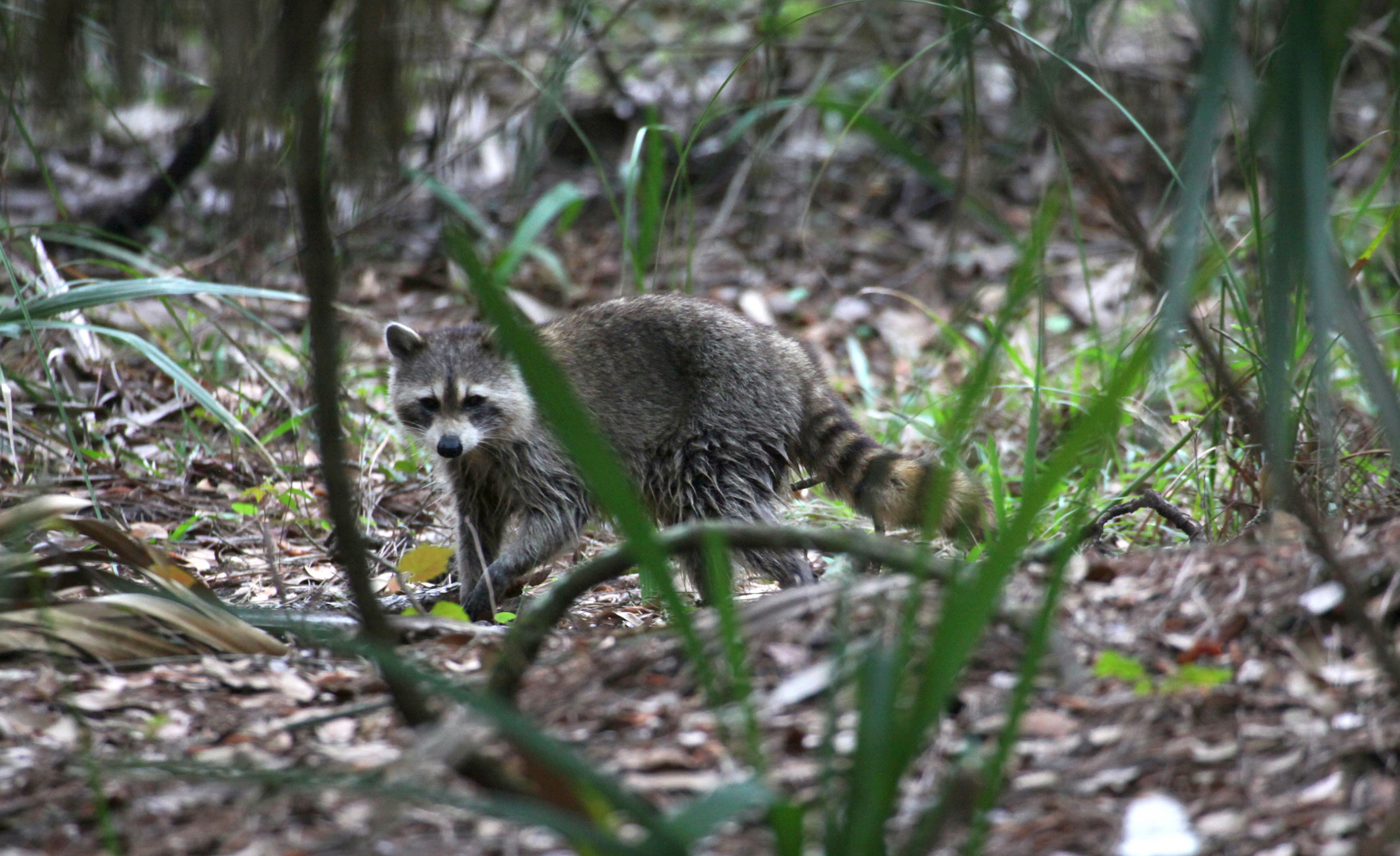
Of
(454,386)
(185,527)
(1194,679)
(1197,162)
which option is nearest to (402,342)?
(454,386)

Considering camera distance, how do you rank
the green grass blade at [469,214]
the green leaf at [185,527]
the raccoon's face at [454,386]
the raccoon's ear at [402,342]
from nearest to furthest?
the green leaf at [185,527], the raccoon's face at [454,386], the raccoon's ear at [402,342], the green grass blade at [469,214]

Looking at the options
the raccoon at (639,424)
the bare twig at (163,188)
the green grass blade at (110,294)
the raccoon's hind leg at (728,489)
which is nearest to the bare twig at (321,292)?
the green grass blade at (110,294)

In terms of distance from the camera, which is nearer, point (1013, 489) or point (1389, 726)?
point (1389, 726)

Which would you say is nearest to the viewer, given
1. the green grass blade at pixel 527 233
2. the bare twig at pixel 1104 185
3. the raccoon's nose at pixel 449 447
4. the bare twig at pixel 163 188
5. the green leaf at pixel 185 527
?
the bare twig at pixel 1104 185

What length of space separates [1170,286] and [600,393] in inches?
145

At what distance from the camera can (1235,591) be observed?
2564mm

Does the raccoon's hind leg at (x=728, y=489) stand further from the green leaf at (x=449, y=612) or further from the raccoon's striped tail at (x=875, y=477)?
the green leaf at (x=449, y=612)

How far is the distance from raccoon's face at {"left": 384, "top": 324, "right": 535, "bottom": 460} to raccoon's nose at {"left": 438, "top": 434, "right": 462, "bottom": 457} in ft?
0.57

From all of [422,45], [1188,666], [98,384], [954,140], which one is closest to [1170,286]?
[1188,666]

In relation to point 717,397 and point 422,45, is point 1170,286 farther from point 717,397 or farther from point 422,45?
point 717,397

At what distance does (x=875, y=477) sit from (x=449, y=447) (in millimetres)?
1592

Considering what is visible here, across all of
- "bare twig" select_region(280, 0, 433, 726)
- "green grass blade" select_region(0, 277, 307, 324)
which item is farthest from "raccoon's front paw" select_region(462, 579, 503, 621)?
"bare twig" select_region(280, 0, 433, 726)

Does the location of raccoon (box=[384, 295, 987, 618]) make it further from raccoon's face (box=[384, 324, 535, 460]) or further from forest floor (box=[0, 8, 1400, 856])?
forest floor (box=[0, 8, 1400, 856])

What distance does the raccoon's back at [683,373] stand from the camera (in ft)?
16.3
